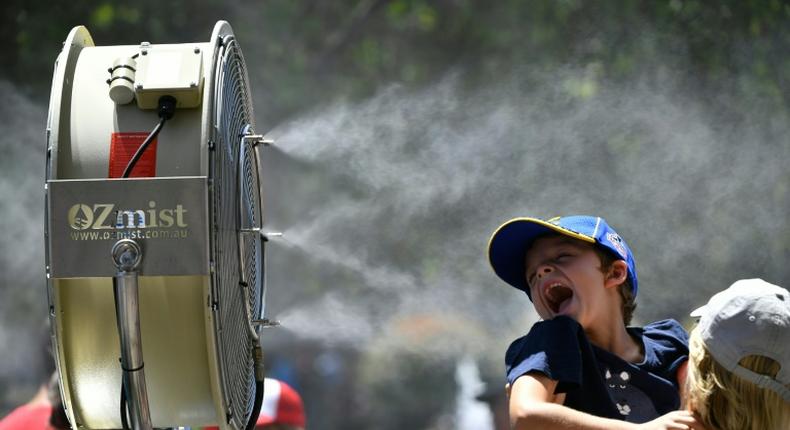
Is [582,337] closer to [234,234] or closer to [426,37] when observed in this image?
[234,234]

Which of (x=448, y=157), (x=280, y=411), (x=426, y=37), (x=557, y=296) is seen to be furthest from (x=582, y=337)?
(x=426, y=37)

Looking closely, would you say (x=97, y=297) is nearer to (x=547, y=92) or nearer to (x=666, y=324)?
(x=666, y=324)

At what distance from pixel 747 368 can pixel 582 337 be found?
1.06ft

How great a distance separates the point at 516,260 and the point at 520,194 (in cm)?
326

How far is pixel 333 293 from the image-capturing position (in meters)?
5.62

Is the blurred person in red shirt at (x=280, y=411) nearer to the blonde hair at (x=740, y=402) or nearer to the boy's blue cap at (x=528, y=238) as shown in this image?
the boy's blue cap at (x=528, y=238)

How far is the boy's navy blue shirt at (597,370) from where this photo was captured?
1870mm

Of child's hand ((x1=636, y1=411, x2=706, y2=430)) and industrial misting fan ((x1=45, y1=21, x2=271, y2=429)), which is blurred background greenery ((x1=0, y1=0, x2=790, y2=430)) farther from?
child's hand ((x1=636, y1=411, x2=706, y2=430))

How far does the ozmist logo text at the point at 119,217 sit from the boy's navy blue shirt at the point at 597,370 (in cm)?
65

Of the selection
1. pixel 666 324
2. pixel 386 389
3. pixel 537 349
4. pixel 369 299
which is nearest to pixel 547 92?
pixel 369 299

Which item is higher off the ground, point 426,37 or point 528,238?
point 426,37

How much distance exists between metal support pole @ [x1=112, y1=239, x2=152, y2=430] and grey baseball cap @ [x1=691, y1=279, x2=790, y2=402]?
3.02 feet

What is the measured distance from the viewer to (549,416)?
1.75 metres

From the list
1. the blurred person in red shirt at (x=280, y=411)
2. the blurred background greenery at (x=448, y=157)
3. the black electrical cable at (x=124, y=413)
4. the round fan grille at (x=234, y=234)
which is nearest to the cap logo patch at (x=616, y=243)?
the round fan grille at (x=234, y=234)
